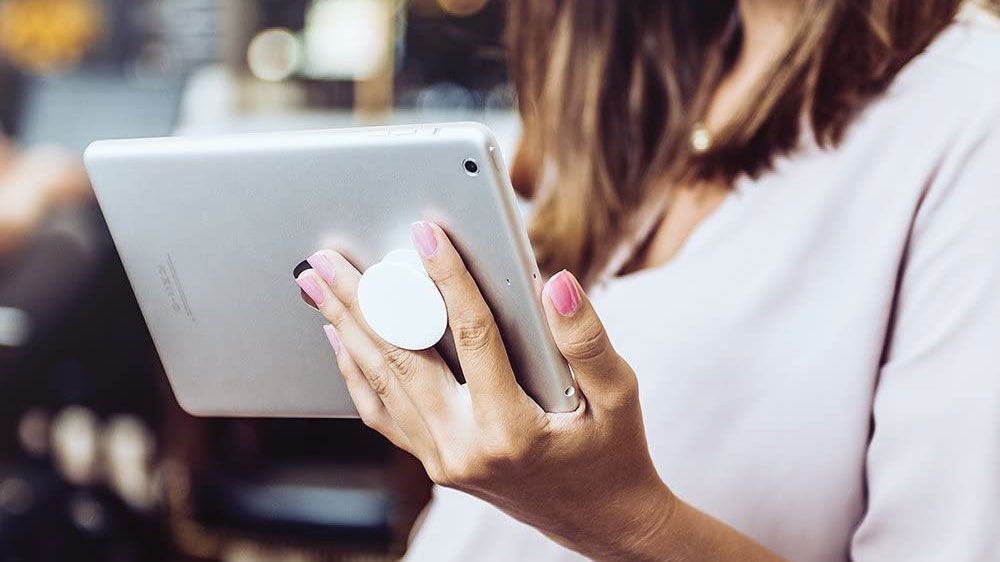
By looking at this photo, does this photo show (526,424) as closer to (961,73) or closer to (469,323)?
(469,323)

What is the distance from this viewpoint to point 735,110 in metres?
0.86

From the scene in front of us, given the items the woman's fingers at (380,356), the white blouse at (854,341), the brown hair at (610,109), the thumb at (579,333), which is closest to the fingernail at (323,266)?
the woman's fingers at (380,356)

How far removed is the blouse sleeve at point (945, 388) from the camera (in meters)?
0.57

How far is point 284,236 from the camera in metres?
0.57

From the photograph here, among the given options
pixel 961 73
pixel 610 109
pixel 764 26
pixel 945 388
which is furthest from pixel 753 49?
pixel 945 388

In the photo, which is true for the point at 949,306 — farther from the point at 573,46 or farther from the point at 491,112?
the point at 491,112

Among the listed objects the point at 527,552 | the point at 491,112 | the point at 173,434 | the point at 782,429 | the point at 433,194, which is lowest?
the point at 173,434

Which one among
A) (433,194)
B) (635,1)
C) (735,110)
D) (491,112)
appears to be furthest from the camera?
(491,112)

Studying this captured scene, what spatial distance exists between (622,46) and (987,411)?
58 centimetres

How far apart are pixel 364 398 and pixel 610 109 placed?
0.52 meters

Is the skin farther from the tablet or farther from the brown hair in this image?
the brown hair

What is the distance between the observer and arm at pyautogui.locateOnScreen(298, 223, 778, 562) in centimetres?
50

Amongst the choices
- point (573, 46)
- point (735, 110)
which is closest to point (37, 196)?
point (573, 46)

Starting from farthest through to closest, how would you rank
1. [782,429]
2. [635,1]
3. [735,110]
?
[635,1], [735,110], [782,429]
